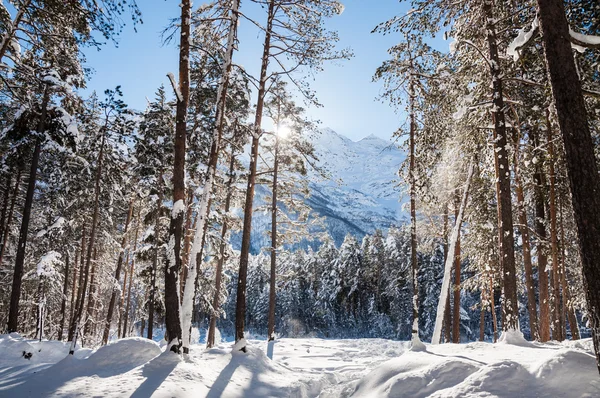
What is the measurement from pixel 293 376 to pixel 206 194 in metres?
5.80

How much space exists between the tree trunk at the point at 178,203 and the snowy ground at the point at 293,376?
713mm

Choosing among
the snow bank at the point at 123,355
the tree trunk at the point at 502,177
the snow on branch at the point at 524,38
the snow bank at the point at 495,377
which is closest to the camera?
the snow bank at the point at 495,377

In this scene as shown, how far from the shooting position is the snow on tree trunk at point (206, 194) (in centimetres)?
915

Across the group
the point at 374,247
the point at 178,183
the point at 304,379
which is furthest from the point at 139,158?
the point at 374,247

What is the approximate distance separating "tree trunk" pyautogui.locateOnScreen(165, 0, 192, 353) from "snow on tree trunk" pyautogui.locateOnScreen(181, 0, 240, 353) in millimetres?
839

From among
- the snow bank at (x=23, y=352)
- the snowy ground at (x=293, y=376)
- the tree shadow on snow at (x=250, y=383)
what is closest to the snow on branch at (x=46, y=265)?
the snow bank at (x=23, y=352)

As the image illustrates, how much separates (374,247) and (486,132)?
138ft

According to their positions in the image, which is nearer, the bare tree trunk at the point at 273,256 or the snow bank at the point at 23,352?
the snow bank at the point at 23,352

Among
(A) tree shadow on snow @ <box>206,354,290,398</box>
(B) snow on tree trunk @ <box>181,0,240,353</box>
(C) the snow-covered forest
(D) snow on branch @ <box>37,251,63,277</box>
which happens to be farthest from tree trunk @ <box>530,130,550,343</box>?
(D) snow on branch @ <box>37,251,63,277</box>

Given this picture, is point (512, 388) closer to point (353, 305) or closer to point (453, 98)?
point (453, 98)

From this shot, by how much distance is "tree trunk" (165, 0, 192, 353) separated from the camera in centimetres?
791

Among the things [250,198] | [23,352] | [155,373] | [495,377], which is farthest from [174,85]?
[23,352]

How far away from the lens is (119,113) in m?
15.4

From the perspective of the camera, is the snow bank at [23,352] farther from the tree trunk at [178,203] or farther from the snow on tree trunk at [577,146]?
the snow on tree trunk at [577,146]
